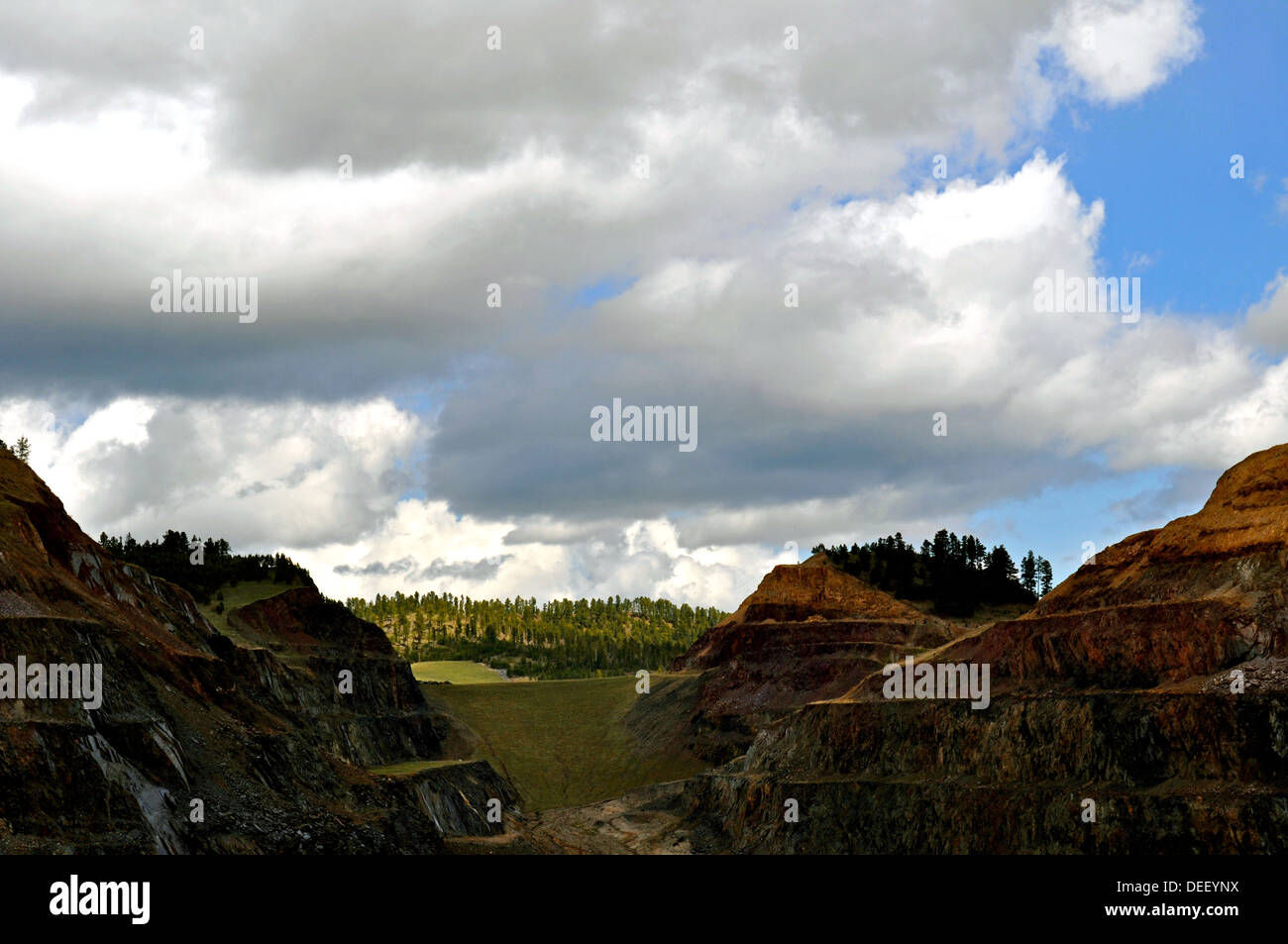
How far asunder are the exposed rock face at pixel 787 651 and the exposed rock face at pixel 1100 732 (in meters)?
35.5

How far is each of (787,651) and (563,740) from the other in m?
Result: 33.6

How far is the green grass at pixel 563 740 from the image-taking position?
490 feet

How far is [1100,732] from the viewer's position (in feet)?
269

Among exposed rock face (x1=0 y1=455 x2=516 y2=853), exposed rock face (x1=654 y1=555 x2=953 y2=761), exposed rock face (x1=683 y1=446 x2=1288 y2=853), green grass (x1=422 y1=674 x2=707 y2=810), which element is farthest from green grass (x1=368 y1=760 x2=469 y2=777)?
exposed rock face (x1=654 y1=555 x2=953 y2=761)

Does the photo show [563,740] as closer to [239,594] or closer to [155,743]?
[239,594]

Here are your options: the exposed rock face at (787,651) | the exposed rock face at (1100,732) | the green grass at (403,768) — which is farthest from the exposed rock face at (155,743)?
the exposed rock face at (787,651)

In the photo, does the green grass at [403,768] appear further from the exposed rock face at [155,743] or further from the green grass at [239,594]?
the green grass at [239,594]

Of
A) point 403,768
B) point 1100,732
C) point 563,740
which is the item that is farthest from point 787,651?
point 1100,732

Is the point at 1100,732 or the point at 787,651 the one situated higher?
the point at 787,651

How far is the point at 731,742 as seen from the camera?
148 m

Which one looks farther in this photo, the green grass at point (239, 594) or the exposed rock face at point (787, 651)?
the exposed rock face at point (787, 651)

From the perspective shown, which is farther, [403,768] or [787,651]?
[787,651]

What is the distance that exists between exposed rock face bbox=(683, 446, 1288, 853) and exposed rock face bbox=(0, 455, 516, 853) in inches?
1282
